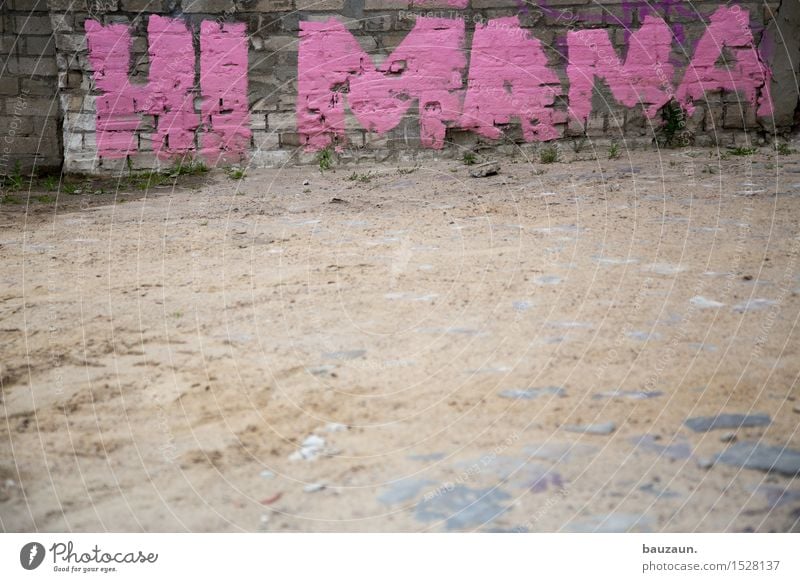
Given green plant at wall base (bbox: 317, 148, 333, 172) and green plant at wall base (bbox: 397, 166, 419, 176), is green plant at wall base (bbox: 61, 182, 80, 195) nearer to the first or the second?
green plant at wall base (bbox: 317, 148, 333, 172)

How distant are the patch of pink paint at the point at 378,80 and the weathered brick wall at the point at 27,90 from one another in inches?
91.7

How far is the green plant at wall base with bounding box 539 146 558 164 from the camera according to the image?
21.7 feet

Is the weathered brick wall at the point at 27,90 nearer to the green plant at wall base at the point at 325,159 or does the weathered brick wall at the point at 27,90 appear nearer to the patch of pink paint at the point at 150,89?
the patch of pink paint at the point at 150,89

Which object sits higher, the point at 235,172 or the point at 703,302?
the point at 703,302

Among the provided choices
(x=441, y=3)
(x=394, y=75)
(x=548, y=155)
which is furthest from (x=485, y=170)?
(x=441, y=3)

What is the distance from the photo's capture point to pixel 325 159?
703 cm

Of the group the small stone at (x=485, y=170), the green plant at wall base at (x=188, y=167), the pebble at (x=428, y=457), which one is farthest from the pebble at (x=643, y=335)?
the green plant at wall base at (x=188, y=167)

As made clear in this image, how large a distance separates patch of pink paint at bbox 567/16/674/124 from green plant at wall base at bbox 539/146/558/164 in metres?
0.43

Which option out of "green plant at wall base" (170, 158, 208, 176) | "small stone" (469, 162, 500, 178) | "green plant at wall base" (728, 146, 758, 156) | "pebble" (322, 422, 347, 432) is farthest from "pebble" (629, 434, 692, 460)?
"green plant at wall base" (170, 158, 208, 176)

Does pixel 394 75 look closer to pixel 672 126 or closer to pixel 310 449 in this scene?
pixel 672 126

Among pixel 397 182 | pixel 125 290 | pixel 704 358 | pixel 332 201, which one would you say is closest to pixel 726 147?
pixel 397 182

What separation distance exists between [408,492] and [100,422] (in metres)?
1.07

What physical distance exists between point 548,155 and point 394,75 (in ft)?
5.01

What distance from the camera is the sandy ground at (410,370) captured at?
2.01 meters
